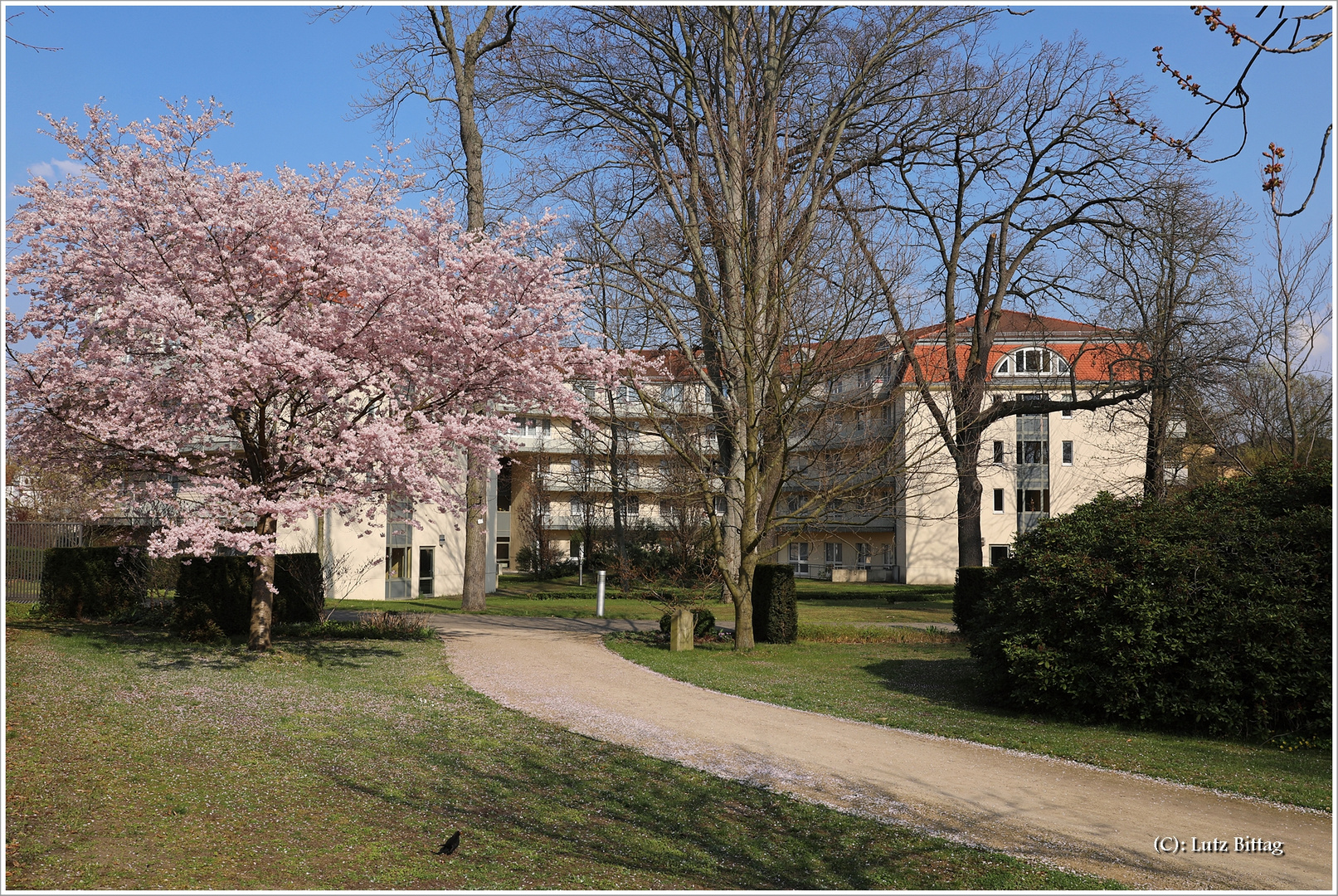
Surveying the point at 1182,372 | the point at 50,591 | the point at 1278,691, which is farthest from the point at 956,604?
the point at 50,591

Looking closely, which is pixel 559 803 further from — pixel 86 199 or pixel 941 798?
pixel 86 199

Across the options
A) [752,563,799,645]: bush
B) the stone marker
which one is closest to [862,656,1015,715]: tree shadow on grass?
[752,563,799,645]: bush

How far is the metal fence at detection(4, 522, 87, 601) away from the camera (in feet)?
70.5

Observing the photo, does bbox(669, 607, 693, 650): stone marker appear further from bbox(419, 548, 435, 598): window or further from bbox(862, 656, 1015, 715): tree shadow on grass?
bbox(419, 548, 435, 598): window

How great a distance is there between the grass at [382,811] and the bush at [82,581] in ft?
27.4

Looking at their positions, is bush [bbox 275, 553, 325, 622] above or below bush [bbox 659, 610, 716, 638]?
above

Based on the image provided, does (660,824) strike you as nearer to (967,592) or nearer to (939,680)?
(939,680)

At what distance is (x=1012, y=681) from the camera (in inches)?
430

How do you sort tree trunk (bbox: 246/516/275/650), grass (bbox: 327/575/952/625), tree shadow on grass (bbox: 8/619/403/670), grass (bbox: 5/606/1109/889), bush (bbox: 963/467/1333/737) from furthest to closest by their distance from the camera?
1. grass (bbox: 327/575/952/625)
2. tree trunk (bbox: 246/516/275/650)
3. tree shadow on grass (bbox: 8/619/403/670)
4. bush (bbox: 963/467/1333/737)
5. grass (bbox: 5/606/1109/889)

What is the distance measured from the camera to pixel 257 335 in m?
11.4

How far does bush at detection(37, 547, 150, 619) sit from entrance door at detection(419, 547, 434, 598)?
11.6 metres

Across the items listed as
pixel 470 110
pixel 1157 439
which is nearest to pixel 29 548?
pixel 470 110

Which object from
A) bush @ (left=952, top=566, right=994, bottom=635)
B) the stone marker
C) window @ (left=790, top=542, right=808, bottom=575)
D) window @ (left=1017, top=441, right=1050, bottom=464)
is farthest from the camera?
window @ (left=790, top=542, right=808, bottom=575)

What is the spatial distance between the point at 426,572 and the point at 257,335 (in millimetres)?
19369
